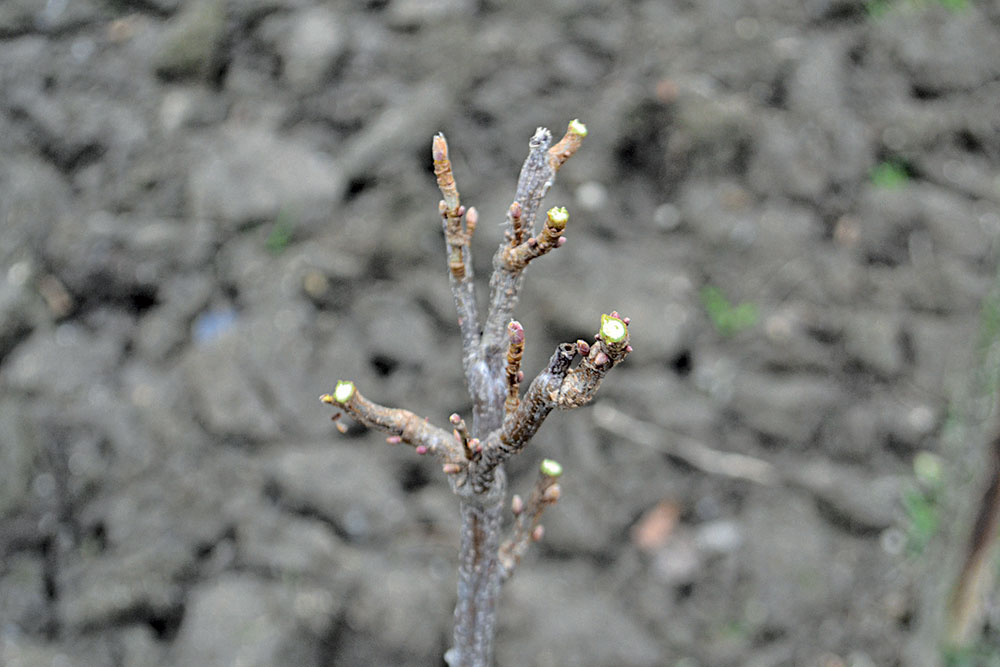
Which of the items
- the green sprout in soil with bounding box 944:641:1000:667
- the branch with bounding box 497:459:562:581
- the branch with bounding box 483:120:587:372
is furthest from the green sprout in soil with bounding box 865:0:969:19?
the branch with bounding box 497:459:562:581

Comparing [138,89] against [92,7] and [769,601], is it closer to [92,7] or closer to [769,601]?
[92,7]

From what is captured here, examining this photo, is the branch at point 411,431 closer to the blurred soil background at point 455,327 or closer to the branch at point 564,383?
the branch at point 564,383

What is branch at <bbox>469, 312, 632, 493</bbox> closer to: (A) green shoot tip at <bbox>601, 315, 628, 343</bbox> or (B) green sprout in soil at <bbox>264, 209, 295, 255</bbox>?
(A) green shoot tip at <bbox>601, 315, 628, 343</bbox>

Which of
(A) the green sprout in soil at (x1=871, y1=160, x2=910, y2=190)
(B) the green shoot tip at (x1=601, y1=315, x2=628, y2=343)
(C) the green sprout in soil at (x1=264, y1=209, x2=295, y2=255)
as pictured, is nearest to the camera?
(B) the green shoot tip at (x1=601, y1=315, x2=628, y2=343)

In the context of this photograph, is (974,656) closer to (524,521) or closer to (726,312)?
(726,312)

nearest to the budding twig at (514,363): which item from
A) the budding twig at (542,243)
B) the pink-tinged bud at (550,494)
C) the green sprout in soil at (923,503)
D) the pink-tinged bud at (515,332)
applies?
the pink-tinged bud at (515,332)

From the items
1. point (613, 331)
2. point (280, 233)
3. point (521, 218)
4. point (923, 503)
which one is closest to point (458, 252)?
point (521, 218)
